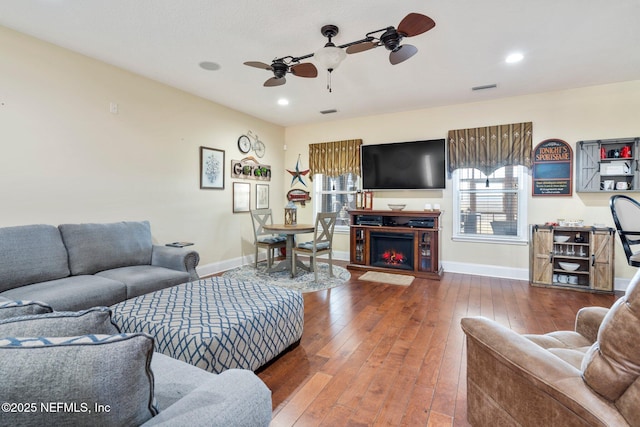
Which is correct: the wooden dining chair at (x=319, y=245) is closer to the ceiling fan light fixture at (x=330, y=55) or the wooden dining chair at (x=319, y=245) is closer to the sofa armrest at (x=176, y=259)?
the sofa armrest at (x=176, y=259)

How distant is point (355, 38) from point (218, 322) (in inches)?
106

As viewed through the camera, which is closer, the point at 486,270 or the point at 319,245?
the point at 319,245

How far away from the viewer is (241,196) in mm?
5332

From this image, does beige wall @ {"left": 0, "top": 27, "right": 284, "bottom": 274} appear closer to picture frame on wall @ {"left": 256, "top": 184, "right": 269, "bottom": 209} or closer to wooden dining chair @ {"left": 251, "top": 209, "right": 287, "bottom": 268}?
wooden dining chair @ {"left": 251, "top": 209, "right": 287, "bottom": 268}

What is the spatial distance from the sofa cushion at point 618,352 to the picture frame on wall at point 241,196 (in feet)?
15.9

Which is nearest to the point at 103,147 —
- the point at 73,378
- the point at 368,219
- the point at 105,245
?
the point at 105,245

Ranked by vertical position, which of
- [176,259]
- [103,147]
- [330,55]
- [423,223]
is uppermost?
[330,55]

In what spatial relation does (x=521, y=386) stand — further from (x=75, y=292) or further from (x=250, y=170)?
(x=250, y=170)

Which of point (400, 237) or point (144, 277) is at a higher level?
point (400, 237)

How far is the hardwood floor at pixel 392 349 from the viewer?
173 centimetres

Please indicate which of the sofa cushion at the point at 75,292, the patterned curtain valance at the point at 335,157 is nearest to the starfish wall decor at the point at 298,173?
the patterned curtain valance at the point at 335,157

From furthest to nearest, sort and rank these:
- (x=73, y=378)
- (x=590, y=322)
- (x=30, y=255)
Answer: (x=30, y=255) → (x=590, y=322) → (x=73, y=378)

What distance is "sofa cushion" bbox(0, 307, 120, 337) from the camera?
A: 2.64ft

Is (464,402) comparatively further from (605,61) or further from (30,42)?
(30,42)
